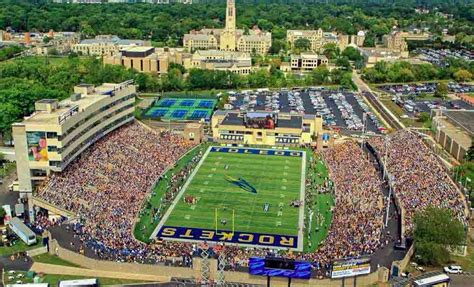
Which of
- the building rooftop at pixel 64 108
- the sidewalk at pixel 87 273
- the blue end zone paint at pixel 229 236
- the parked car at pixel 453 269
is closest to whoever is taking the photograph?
the sidewalk at pixel 87 273

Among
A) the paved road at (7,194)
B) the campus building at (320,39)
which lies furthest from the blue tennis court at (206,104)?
the campus building at (320,39)

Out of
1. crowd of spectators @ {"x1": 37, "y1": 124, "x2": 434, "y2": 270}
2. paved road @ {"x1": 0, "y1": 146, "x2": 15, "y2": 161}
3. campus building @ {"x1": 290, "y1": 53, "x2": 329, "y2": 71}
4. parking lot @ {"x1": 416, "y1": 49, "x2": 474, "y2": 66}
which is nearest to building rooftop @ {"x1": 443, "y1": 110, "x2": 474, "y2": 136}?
crowd of spectators @ {"x1": 37, "y1": 124, "x2": 434, "y2": 270}

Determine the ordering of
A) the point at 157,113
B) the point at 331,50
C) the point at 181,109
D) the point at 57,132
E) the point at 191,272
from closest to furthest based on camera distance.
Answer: the point at 191,272
the point at 57,132
the point at 157,113
the point at 181,109
the point at 331,50

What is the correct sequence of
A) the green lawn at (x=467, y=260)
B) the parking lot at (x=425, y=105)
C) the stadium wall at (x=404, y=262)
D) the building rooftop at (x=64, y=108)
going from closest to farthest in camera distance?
the stadium wall at (x=404, y=262) → the green lawn at (x=467, y=260) → the building rooftop at (x=64, y=108) → the parking lot at (x=425, y=105)

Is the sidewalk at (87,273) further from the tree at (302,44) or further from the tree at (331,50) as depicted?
the tree at (302,44)

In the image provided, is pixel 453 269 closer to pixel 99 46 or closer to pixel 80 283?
pixel 80 283

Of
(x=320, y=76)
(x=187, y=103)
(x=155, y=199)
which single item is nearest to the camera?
(x=155, y=199)

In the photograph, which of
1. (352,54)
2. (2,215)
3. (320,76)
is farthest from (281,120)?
(352,54)
